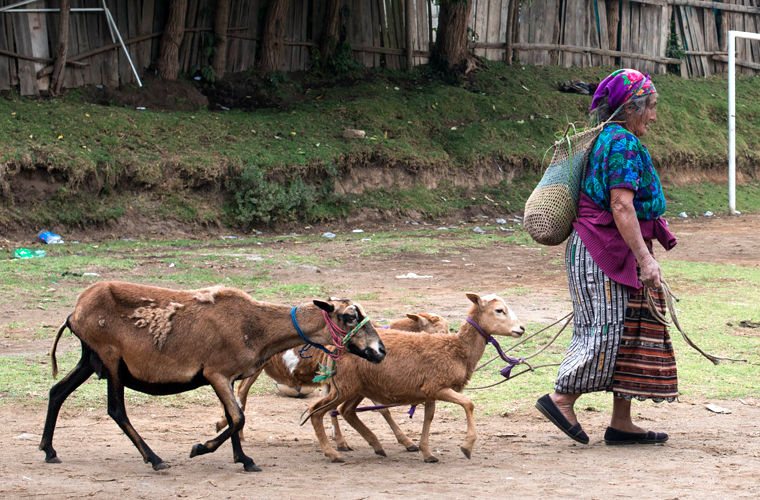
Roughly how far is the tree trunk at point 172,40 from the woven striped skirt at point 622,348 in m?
14.5

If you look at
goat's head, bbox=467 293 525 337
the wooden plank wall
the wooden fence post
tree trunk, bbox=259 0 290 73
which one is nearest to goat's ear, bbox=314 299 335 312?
goat's head, bbox=467 293 525 337

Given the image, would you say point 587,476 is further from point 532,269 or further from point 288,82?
point 288,82

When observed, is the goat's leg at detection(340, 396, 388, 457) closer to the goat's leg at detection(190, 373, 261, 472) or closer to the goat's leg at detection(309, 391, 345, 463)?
the goat's leg at detection(309, 391, 345, 463)

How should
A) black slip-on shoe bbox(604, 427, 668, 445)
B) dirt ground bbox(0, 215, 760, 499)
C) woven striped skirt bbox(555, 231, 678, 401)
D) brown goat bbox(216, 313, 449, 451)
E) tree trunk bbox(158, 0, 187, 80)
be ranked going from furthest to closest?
tree trunk bbox(158, 0, 187, 80) → brown goat bbox(216, 313, 449, 451) → black slip-on shoe bbox(604, 427, 668, 445) → woven striped skirt bbox(555, 231, 678, 401) → dirt ground bbox(0, 215, 760, 499)

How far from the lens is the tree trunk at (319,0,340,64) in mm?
20516

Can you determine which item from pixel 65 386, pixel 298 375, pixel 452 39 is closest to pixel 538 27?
pixel 452 39

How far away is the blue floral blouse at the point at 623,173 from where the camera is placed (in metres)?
5.52

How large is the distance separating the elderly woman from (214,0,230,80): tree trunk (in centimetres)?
1459

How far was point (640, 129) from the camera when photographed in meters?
5.84

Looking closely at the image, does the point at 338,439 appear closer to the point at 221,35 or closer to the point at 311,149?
the point at 311,149

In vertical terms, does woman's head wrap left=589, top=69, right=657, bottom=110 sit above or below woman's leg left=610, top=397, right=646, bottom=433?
above

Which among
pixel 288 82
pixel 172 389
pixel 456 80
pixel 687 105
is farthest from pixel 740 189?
pixel 172 389

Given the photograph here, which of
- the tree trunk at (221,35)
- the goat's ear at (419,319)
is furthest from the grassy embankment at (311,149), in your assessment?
the goat's ear at (419,319)

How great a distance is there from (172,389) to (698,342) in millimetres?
5665
